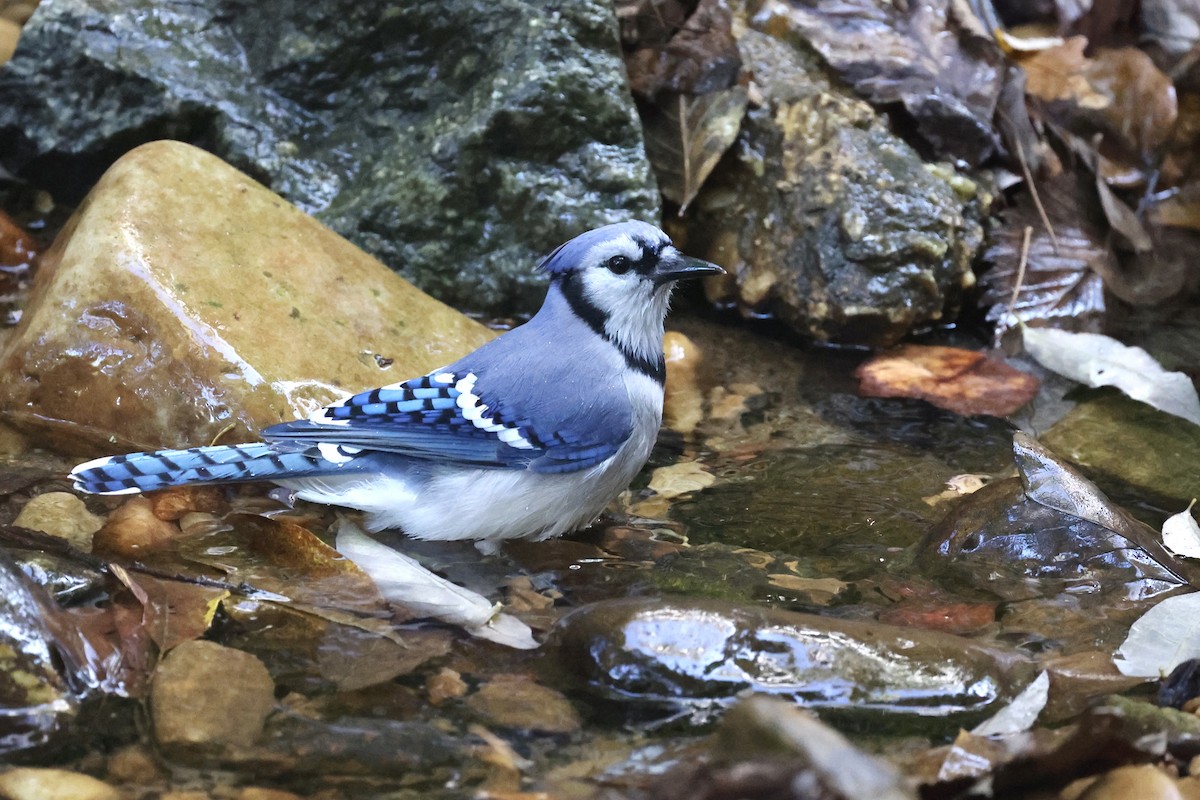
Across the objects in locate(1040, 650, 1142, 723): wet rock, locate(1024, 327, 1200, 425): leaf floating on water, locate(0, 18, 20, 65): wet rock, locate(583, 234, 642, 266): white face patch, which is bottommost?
locate(1024, 327, 1200, 425): leaf floating on water

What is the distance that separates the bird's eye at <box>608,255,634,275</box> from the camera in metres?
3.37

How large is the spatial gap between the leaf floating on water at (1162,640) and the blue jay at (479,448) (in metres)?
1.23

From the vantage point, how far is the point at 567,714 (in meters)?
2.32

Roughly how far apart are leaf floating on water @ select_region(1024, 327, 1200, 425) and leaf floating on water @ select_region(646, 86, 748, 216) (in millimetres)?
1283

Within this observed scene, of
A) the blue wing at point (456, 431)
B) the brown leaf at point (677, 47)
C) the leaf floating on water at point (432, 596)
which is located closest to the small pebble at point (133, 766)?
the leaf floating on water at point (432, 596)

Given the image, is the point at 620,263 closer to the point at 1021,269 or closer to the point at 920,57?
the point at 1021,269

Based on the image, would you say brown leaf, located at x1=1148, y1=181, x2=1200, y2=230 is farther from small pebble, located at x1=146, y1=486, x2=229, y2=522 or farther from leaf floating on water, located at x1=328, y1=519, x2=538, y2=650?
small pebble, located at x1=146, y1=486, x2=229, y2=522

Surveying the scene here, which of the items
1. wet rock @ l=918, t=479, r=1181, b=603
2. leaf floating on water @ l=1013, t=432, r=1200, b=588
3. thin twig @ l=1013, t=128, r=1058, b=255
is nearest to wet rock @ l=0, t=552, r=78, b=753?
wet rock @ l=918, t=479, r=1181, b=603

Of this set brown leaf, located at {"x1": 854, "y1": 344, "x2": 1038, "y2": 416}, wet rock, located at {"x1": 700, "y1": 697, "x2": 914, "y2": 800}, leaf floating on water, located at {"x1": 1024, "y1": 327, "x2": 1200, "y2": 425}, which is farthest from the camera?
brown leaf, located at {"x1": 854, "y1": 344, "x2": 1038, "y2": 416}

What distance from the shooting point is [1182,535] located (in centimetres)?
307

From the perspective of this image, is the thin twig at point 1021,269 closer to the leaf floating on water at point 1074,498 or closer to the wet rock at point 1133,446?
the wet rock at point 1133,446

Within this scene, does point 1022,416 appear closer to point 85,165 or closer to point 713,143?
point 713,143

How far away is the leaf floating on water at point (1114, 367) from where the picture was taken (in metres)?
3.89

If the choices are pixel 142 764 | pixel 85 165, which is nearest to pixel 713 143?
pixel 85 165
